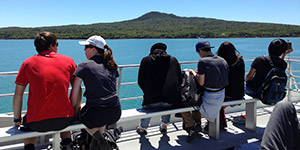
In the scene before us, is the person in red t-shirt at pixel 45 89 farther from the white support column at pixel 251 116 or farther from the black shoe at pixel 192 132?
the white support column at pixel 251 116

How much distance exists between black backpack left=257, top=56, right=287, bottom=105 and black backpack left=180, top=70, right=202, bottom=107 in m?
0.81

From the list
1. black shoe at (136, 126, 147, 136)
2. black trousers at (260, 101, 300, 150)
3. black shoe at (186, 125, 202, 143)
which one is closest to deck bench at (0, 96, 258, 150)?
black shoe at (186, 125, 202, 143)

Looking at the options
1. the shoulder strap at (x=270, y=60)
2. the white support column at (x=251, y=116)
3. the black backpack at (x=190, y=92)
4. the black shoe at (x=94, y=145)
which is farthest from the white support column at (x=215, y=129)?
the black shoe at (x=94, y=145)

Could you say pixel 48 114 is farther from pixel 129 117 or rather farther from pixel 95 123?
pixel 129 117

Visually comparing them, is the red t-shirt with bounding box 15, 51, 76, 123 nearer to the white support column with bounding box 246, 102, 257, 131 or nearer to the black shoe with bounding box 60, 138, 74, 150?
the black shoe with bounding box 60, 138, 74, 150

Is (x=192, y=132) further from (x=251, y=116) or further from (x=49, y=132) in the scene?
(x=49, y=132)

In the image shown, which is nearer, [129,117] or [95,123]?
[95,123]

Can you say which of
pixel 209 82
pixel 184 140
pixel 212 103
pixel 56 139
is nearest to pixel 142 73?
pixel 209 82

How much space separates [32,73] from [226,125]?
2.35 m

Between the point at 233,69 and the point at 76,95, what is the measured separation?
69.2 inches

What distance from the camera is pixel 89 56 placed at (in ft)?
7.11

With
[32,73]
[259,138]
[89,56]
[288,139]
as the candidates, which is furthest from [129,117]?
[259,138]

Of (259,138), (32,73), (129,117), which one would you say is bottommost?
(259,138)

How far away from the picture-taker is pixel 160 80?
98.9 inches
